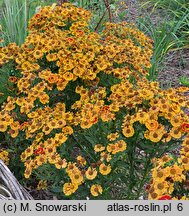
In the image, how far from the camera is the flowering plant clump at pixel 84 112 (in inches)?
65.2

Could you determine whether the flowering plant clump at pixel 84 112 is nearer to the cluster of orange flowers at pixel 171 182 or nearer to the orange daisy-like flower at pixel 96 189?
the orange daisy-like flower at pixel 96 189

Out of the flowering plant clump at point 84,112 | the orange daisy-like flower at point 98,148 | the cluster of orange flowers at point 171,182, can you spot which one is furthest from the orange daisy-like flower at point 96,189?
the cluster of orange flowers at point 171,182

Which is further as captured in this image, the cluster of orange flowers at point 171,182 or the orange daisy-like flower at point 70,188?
the orange daisy-like flower at point 70,188

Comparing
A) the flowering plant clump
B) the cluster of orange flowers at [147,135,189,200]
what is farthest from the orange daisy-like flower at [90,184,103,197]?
the cluster of orange flowers at [147,135,189,200]

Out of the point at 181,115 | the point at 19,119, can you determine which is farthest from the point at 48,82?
the point at 181,115

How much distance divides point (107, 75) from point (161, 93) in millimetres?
485

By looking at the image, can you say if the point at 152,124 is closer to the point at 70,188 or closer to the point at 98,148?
the point at 98,148

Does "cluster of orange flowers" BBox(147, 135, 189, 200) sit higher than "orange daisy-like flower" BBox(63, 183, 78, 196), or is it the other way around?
"cluster of orange flowers" BBox(147, 135, 189, 200)

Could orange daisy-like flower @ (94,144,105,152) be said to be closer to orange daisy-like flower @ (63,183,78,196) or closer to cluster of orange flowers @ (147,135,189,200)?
orange daisy-like flower @ (63,183,78,196)

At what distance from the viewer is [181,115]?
1696 millimetres

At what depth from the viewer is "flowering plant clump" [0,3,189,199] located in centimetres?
166

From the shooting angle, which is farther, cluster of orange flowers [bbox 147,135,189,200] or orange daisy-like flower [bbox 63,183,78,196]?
orange daisy-like flower [bbox 63,183,78,196]

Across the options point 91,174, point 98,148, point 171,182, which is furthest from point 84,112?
point 171,182

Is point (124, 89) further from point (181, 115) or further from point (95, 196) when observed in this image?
point (95, 196)
